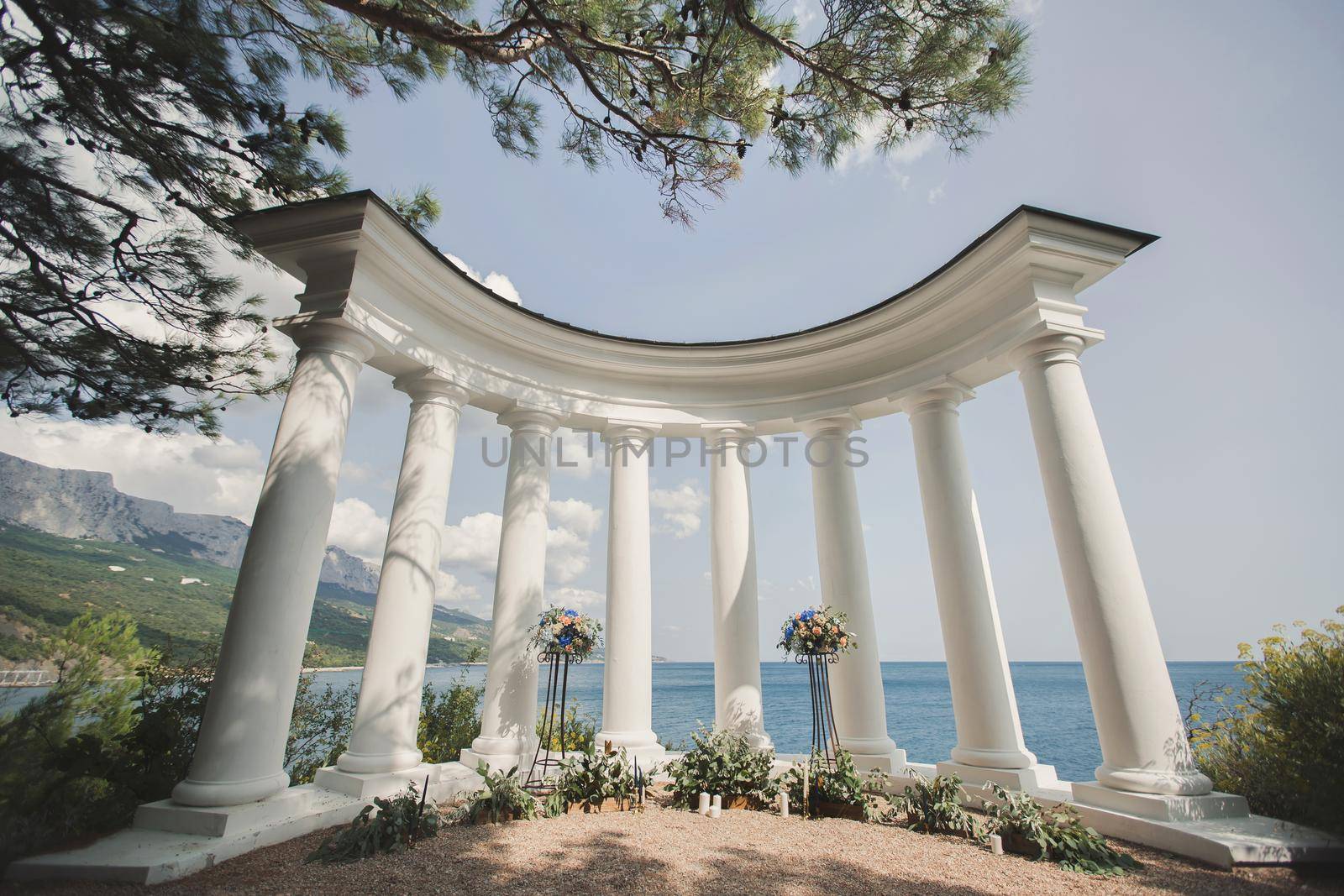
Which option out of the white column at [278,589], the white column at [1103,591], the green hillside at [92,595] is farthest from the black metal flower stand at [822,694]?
the green hillside at [92,595]

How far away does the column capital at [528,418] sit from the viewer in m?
24.7

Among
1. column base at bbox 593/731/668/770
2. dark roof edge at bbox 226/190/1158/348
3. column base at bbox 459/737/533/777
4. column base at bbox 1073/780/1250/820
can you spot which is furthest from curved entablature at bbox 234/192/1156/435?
column base at bbox 459/737/533/777

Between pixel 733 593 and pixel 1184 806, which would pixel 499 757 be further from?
pixel 1184 806

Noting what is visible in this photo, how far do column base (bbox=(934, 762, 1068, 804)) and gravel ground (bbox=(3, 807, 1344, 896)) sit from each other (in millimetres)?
4235

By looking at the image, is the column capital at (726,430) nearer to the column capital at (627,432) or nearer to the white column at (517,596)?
the column capital at (627,432)

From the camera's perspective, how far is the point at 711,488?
2627 centimetres

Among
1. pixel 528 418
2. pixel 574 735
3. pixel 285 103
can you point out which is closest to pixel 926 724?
pixel 574 735

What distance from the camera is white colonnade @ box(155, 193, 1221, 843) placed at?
49.8 feet

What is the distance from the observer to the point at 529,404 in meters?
24.8

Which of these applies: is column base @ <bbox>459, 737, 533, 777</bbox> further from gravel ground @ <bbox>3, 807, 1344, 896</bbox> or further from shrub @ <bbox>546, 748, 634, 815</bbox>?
gravel ground @ <bbox>3, 807, 1344, 896</bbox>

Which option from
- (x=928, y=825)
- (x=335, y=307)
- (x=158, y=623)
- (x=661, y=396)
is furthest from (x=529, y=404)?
(x=158, y=623)

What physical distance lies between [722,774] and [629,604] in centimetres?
771

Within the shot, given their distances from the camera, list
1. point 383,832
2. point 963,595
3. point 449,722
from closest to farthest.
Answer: point 383,832 < point 963,595 < point 449,722

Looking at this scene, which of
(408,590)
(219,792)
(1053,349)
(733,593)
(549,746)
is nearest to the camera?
(219,792)
